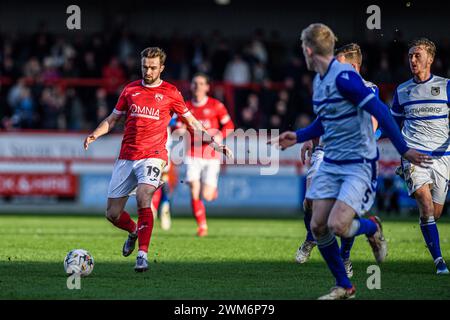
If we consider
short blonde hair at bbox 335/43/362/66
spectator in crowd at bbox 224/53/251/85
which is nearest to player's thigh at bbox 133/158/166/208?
short blonde hair at bbox 335/43/362/66

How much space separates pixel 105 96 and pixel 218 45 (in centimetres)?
397

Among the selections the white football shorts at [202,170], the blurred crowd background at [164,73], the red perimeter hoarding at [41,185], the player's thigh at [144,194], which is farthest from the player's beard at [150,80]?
the red perimeter hoarding at [41,185]

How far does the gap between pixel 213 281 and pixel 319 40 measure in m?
2.87

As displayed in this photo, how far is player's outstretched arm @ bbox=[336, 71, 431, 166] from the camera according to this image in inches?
317

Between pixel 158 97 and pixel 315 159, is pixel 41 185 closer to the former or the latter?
pixel 158 97

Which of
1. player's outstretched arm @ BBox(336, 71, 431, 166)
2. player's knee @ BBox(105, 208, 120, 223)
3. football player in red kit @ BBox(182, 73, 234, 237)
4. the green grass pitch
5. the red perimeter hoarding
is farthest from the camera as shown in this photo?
the red perimeter hoarding

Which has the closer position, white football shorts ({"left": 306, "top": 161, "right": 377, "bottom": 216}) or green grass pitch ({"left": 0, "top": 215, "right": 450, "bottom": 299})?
white football shorts ({"left": 306, "top": 161, "right": 377, "bottom": 216})

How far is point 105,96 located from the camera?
2591cm

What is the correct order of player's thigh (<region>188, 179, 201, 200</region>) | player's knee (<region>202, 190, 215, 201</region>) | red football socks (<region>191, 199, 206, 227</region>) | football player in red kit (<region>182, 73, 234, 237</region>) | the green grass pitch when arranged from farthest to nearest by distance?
player's knee (<region>202, 190, 215, 201</region>) < football player in red kit (<region>182, 73, 234, 237</region>) < player's thigh (<region>188, 179, 201, 200</region>) < red football socks (<region>191, 199, 206, 227</region>) < the green grass pitch

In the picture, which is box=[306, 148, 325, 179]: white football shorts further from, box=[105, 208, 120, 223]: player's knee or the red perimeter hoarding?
the red perimeter hoarding

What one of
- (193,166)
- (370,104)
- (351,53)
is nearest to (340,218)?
(370,104)

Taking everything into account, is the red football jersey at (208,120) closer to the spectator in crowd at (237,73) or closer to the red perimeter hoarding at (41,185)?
the red perimeter hoarding at (41,185)

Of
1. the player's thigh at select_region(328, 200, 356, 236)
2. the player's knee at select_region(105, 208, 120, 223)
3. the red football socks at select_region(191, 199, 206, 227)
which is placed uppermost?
the player's thigh at select_region(328, 200, 356, 236)

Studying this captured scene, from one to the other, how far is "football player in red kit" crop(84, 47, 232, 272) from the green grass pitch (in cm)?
83
